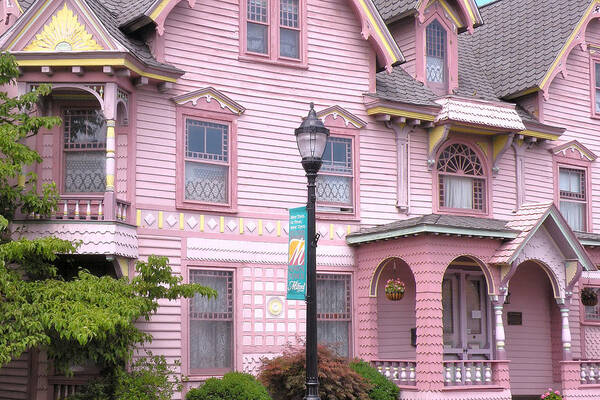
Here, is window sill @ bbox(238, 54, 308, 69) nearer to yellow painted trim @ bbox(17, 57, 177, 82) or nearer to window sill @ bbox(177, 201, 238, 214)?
window sill @ bbox(177, 201, 238, 214)

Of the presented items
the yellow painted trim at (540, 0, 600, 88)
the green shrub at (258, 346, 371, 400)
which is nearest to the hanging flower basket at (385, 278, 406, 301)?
the green shrub at (258, 346, 371, 400)

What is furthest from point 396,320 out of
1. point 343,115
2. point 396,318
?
point 343,115

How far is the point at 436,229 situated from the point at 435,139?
394 centimetres

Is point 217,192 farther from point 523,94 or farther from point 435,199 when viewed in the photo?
point 523,94

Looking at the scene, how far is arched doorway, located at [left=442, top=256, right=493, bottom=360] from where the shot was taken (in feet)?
74.8

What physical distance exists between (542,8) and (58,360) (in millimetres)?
17743

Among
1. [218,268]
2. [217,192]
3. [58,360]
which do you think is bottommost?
[58,360]

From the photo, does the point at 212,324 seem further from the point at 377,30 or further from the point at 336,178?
the point at 377,30

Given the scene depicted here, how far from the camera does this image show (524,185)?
2469cm

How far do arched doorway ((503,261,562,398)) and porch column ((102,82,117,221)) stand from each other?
1114cm

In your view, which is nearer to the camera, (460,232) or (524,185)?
(460,232)

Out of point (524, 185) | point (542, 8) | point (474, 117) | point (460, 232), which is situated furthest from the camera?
point (542, 8)

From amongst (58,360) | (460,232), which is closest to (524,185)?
(460,232)

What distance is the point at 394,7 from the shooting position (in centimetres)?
2439
